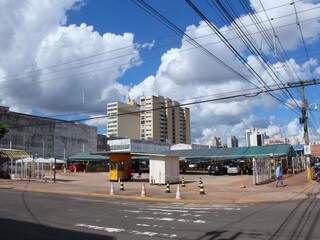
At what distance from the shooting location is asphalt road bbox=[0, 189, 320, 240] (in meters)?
13.2

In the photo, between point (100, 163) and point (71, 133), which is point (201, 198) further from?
point (71, 133)

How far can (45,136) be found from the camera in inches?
4904

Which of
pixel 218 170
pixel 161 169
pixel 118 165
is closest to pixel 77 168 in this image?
pixel 218 170

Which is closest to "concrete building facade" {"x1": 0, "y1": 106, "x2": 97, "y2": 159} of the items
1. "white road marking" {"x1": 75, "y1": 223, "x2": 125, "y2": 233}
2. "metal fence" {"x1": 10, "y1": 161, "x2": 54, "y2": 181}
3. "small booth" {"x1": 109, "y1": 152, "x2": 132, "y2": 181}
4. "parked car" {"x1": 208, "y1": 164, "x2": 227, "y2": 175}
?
"parked car" {"x1": 208, "y1": 164, "x2": 227, "y2": 175}

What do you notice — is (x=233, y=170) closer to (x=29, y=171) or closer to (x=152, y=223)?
(x=29, y=171)

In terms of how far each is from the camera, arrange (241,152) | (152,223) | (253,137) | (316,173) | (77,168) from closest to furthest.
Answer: (152,223), (316,173), (241,152), (77,168), (253,137)

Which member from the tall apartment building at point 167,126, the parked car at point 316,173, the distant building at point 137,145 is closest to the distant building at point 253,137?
the tall apartment building at point 167,126

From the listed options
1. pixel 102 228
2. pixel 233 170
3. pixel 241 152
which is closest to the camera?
pixel 102 228

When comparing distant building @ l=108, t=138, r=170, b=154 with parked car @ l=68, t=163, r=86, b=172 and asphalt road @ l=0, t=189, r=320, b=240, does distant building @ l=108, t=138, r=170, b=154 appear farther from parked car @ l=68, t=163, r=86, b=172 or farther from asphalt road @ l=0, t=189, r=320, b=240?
asphalt road @ l=0, t=189, r=320, b=240

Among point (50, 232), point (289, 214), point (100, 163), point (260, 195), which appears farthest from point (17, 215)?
point (100, 163)

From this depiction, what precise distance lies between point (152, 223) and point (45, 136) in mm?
112424

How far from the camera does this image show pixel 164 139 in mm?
149250

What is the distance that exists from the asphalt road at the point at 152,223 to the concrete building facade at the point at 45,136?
281ft

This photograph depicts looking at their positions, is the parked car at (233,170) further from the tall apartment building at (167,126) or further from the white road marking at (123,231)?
the white road marking at (123,231)
